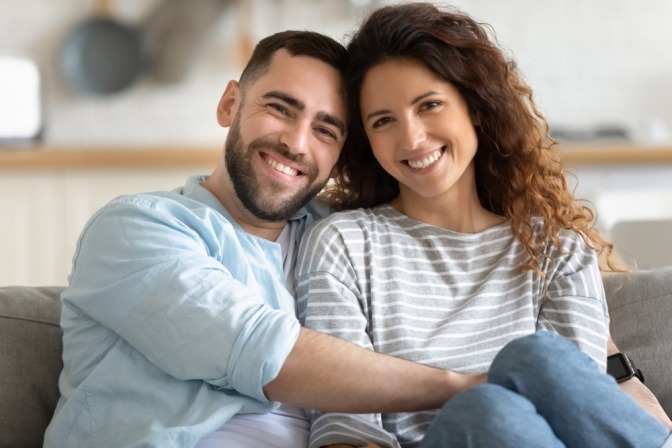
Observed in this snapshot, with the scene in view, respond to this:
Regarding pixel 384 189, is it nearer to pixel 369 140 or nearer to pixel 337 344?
pixel 369 140

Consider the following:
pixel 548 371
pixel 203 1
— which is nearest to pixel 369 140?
pixel 548 371

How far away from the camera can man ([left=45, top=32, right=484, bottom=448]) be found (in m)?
1.57

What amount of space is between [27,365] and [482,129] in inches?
42.2

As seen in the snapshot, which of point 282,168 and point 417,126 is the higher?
point 417,126

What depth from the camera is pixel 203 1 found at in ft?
14.5

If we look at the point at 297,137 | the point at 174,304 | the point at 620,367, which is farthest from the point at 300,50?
the point at 620,367

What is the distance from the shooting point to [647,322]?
2.17 metres

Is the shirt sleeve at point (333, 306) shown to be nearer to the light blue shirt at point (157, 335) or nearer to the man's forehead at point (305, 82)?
the light blue shirt at point (157, 335)

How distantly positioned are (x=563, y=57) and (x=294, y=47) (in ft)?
9.33

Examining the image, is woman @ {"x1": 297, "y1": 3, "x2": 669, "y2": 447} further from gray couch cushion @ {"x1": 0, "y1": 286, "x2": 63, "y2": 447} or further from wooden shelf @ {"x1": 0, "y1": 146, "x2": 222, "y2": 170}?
wooden shelf @ {"x1": 0, "y1": 146, "x2": 222, "y2": 170}

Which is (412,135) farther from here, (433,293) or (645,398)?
(645,398)

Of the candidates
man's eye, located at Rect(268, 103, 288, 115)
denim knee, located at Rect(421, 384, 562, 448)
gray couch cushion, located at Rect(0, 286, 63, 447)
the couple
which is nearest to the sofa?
gray couch cushion, located at Rect(0, 286, 63, 447)

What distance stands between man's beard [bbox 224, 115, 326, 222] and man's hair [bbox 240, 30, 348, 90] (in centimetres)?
18

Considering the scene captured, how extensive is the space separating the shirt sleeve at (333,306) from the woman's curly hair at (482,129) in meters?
0.25
